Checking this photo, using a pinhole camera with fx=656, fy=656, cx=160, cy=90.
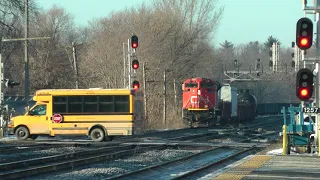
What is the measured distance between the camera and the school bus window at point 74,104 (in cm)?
3117

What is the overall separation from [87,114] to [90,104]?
499 millimetres

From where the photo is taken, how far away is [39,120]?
31.4 meters

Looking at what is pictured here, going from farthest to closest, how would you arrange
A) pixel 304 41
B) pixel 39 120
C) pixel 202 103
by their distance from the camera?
pixel 202 103 → pixel 39 120 → pixel 304 41

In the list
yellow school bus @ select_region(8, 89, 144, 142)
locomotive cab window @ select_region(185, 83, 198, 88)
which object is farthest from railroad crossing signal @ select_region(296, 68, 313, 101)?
locomotive cab window @ select_region(185, 83, 198, 88)

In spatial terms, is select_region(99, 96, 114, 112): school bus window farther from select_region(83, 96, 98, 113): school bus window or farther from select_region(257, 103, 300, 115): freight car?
select_region(257, 103, 300, 115): freight car

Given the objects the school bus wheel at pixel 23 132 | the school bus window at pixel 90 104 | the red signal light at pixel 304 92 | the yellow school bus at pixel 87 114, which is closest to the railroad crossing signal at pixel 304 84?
the red signal light at pixel 304 92

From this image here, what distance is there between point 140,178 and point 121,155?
6683mm

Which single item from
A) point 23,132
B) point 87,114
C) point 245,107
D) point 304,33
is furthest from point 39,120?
point 245,107

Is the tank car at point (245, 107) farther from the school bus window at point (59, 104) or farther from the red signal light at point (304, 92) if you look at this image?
the red signal light at point (304, 92)

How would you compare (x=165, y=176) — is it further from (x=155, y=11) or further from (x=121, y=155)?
(x=155, y=11)

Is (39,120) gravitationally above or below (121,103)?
below

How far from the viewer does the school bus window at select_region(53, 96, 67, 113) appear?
31188 mm

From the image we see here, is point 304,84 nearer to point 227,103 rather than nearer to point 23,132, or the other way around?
point 23,132

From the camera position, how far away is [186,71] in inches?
2670
